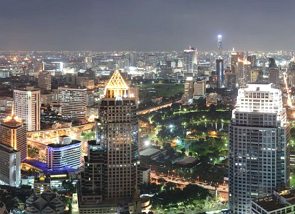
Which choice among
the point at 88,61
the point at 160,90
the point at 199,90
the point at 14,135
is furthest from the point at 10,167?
the point at 88,61

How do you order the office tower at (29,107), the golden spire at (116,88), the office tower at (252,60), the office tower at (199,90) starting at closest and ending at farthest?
the golden spire at (116,88) < the office tower at (29,107) < the office tower at (199,90) < the office tower at (252,60)

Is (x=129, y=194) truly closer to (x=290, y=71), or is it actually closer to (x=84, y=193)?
(x=84, y=193)

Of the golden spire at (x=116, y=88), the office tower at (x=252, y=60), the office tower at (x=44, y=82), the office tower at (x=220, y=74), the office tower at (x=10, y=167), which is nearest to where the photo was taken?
the golden spire at (x=116, y=88)

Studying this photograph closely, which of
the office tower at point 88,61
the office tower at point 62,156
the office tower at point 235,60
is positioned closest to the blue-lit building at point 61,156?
the office tower at point 62,156

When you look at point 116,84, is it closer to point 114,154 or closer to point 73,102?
point 114,154

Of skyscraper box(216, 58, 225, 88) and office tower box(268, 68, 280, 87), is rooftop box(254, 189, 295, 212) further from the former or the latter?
skyscraper box(216, 58, 225, 88)

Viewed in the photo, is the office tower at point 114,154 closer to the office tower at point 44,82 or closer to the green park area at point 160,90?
the green park area at point 160,90

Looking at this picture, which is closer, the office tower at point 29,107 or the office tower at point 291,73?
the office tower at point 29,107
